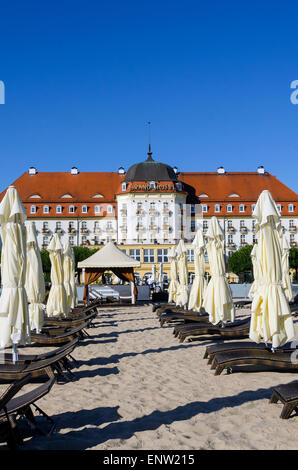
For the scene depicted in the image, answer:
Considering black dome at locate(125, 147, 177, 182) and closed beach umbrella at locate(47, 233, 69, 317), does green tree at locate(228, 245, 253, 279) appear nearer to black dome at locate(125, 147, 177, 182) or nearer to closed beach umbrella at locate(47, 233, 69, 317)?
black dome at locate(125, 147, 177, 182)

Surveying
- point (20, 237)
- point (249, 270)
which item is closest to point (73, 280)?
point (20, 237)

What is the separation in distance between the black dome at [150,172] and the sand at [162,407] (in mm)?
51428

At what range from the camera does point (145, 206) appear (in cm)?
5972

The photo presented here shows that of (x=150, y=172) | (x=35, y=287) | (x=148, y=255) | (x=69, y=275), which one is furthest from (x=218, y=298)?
(x=150, y=172)

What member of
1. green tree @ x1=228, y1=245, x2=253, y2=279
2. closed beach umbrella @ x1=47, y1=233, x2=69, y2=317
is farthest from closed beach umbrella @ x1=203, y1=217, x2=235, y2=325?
green tree @ x1=228, y1=245, x2=253, y2=279

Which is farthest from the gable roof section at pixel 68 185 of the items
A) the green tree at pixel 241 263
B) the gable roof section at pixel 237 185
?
the green tree at pixel 241 263

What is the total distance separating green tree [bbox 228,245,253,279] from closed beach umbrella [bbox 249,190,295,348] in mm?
44926

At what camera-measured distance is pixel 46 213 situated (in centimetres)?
6138

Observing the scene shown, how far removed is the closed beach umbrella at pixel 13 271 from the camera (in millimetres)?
7422

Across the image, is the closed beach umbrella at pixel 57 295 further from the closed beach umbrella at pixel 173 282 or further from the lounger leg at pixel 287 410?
the lounger leg at pixel 287 410

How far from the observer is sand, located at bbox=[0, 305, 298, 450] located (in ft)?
14.6

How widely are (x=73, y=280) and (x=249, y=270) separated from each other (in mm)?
38020

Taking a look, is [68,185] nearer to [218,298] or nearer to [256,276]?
[256,276]
